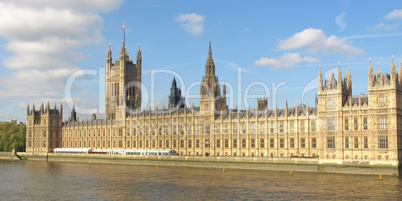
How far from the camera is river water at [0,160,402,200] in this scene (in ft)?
216

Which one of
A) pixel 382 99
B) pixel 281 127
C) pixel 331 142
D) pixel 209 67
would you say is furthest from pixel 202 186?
pixel 209 67

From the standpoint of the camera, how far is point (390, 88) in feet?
287

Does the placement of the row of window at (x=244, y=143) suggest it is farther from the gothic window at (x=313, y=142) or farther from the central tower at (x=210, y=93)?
the central tower at (x=210, y=93)

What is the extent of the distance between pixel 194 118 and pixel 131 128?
29535mm

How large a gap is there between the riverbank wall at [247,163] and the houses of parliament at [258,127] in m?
1.62

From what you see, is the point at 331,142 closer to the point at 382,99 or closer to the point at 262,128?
the point at 382,99

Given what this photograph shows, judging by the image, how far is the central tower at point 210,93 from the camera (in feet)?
427

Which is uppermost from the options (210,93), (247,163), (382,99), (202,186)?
(210,93)

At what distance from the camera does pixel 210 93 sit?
5182 inches

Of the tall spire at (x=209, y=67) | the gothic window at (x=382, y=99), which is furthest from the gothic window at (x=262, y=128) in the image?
the gothic window at (x=382, y=99)

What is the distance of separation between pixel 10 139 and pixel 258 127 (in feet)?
354

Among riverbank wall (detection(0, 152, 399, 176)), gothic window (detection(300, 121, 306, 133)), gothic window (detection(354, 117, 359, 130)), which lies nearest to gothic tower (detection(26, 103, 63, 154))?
riverbank wall (detection(0, 152, 399, 176))

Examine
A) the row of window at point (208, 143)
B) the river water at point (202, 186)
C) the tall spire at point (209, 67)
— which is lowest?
the river water at point (202, 186)

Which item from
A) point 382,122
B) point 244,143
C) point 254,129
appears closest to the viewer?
point 382,122
